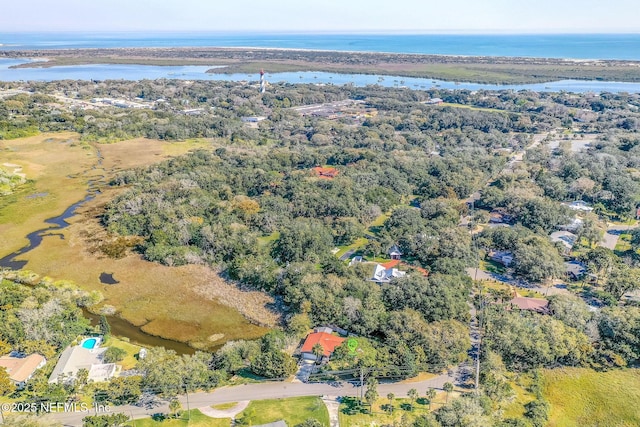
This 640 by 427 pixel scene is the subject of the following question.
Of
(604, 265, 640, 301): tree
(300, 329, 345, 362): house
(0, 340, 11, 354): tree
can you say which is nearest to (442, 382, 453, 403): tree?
(300, 329, 345, 362): house

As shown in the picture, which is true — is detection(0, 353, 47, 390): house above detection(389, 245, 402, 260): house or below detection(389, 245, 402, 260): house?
below

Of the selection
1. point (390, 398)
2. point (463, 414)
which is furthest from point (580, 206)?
point (390, 398)

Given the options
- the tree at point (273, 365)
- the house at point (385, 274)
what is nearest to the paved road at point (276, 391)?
the tree at point (273, 365)

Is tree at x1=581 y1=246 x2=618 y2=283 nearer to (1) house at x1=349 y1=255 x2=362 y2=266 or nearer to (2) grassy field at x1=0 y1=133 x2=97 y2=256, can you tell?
(1) house at x1=349 y1=255 x2=362 y2=266

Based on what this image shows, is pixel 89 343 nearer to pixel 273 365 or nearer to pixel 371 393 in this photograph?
pixel 273 365

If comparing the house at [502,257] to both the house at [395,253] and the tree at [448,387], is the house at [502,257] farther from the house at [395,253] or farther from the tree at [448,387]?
the tree at [448,387]

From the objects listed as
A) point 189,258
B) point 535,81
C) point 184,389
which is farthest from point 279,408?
point 535,81

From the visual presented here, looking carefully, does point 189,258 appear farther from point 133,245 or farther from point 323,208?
point 323,208
